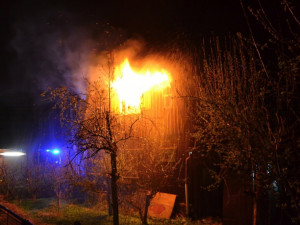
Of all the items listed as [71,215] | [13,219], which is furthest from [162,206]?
[13,219]

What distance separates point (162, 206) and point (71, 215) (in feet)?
14.3

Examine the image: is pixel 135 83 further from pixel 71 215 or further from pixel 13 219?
pixel 13 219

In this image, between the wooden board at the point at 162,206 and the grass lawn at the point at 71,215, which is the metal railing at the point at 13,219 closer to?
the grass lawn at the point at 71,215

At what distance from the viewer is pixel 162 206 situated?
13.3 metres

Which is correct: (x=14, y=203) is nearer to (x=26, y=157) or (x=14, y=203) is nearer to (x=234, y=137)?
(x=26, y=157)

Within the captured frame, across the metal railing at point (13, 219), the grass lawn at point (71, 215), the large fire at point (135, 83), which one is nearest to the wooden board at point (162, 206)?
the grass lawn at point (71, 215)

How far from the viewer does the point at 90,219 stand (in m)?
12.9

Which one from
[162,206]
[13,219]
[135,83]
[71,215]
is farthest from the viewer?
[135,83]

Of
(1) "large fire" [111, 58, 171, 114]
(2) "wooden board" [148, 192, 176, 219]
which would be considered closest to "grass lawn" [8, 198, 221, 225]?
(2) "wooden board" [148, 192, 176, 219]

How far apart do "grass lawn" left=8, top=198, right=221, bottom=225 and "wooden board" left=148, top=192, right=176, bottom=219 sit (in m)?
0.52

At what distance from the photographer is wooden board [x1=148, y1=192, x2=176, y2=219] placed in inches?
508

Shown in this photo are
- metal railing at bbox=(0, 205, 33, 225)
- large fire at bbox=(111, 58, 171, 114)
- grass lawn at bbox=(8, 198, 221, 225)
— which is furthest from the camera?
large fire at bbox=(111, 58, 171, 114)

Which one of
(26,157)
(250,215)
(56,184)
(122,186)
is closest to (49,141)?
(26,157)

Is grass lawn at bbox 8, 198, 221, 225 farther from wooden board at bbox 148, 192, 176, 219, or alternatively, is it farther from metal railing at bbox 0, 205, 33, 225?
metal railing at bbox 0, 205, 33, 225
